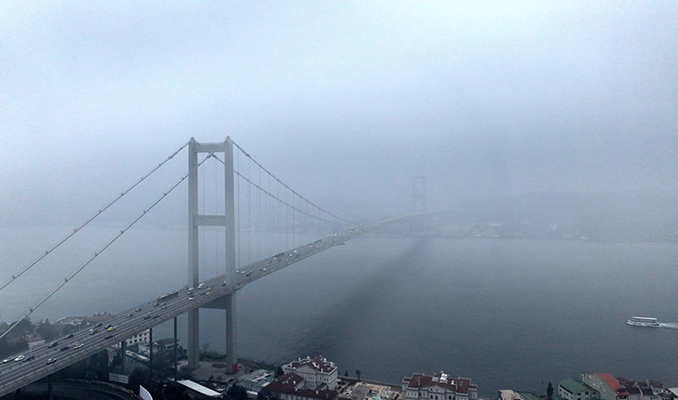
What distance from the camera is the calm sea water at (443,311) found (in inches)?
226

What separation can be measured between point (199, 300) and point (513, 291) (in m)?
7.42

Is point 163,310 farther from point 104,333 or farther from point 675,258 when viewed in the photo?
point 675,258

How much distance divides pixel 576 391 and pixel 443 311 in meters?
3.87

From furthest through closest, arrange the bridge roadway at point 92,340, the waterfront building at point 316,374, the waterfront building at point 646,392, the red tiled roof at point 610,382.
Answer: the waterfront building at point 316,374
the red tiled roof at point 610,382
the waterfront building at point 646,392
the bridge roadway at point 92,340

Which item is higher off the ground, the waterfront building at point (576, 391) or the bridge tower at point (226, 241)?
the bridge tower at point (226, 241)

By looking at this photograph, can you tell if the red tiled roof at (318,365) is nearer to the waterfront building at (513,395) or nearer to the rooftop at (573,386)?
the waterfront building at (513,395)

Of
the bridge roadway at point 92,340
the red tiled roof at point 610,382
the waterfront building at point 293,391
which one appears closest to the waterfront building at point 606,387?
the red tiled roof at point 610,382

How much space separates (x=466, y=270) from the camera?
13047mm

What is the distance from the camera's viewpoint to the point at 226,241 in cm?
575

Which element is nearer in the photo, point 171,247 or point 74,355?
point 74,355

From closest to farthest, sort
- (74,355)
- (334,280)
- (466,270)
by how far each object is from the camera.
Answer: (74,355), (334,280), (466,270)

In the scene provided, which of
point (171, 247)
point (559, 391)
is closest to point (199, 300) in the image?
point (559, 391)

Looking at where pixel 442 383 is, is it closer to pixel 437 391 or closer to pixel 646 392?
pixel 437 391

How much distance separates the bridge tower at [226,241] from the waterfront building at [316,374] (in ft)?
2.79
